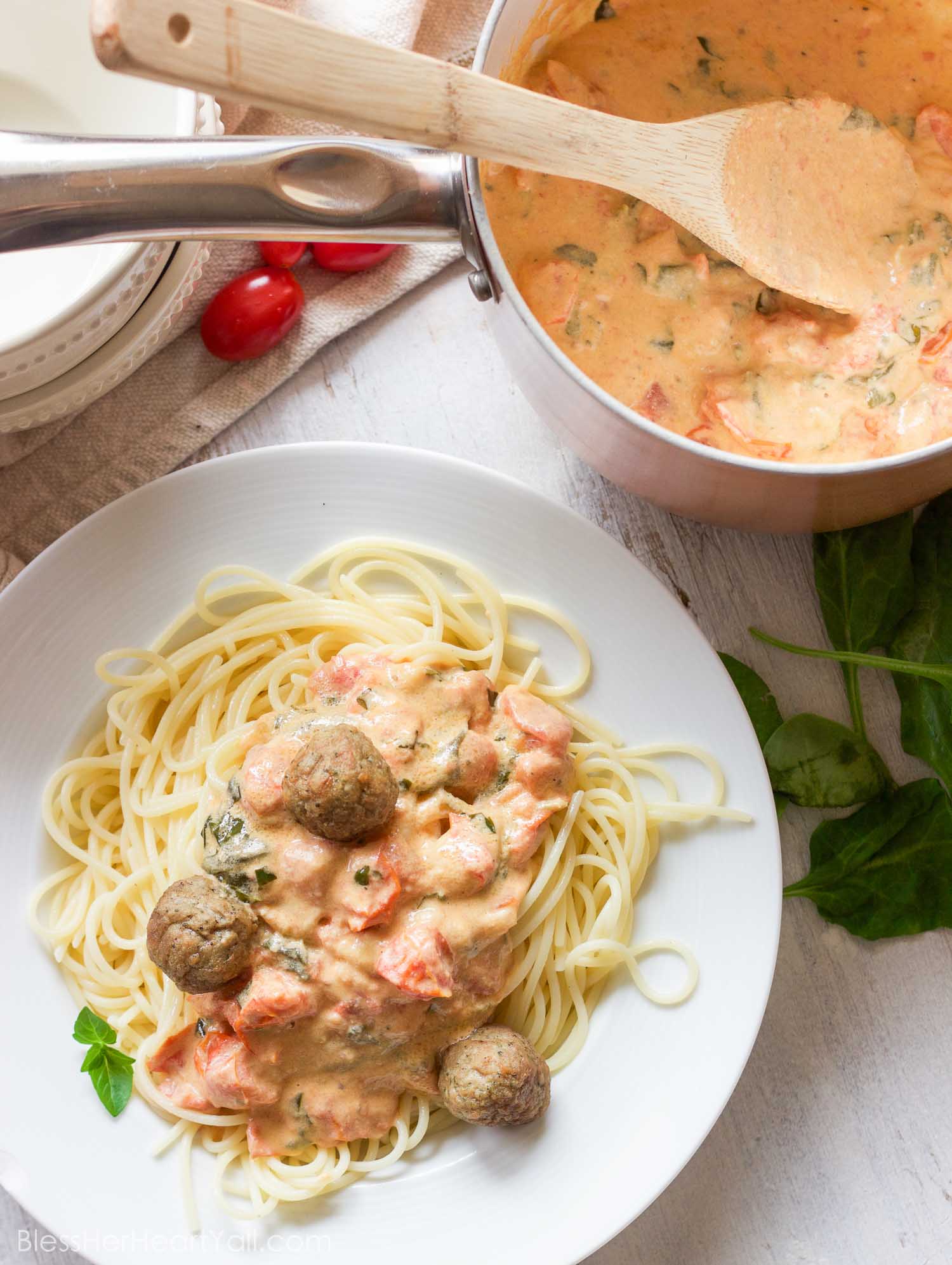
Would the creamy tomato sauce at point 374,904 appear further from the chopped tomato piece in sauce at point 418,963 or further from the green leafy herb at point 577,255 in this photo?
the green leafy herb at point 577,255

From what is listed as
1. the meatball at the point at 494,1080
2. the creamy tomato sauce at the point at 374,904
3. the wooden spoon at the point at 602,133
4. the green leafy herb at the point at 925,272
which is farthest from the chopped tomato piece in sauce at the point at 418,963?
the green leafy herb at the point at 925,272

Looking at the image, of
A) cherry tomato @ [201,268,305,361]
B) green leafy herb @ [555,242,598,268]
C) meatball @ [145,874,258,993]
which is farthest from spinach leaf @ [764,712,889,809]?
cherry tomato @ [201,268,305,361]

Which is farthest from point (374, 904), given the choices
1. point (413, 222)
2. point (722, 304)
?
point (722, 304)

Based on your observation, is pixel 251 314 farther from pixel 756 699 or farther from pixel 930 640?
pixel 930 640

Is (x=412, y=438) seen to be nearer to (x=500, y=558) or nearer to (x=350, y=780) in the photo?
(x=500, y=558)

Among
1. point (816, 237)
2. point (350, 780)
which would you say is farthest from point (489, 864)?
point (816, 237)

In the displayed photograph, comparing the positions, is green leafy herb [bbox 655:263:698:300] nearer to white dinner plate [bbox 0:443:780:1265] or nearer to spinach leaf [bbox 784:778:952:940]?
white dinner plate [bbox 0:443:780:1265]
